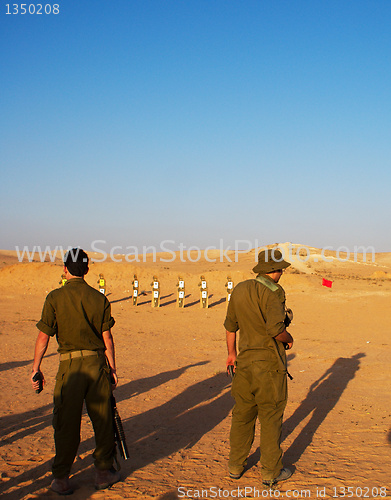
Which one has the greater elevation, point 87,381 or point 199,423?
point 87,381

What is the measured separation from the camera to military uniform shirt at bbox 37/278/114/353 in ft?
13.6

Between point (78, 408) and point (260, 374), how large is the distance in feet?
5.49

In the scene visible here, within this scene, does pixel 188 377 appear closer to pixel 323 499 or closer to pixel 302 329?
Result: pixel 323 499

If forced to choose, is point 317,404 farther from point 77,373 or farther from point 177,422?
point 77,373

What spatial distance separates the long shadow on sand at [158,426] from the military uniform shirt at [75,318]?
137cm

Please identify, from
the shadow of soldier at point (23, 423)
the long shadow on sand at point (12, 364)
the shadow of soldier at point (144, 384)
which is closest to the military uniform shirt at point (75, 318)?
the shadow of soldier at point (23, 423)

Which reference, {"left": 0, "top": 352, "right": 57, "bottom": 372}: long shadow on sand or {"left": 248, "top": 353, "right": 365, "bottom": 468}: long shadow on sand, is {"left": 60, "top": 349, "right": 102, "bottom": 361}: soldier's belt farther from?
{"left": 0, "top": 352, "right": 57, "bottom": 372}: long shadow on sand

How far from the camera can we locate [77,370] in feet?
13.4

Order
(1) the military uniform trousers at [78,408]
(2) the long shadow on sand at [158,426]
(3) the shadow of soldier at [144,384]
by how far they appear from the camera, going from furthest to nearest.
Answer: (3) the shadow of soldier at [144,384], (2) the long shadow on sand at [158,426], (1) the military uniform trousers at [78,408]

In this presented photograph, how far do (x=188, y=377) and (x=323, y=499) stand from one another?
18.0 feet

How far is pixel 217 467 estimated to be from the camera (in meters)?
4.73

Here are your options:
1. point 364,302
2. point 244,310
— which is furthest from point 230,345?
point 364,302

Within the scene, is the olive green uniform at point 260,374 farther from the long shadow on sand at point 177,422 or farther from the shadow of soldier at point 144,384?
the shadow of soldier at point 144,384

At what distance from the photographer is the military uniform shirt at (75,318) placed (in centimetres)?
413
